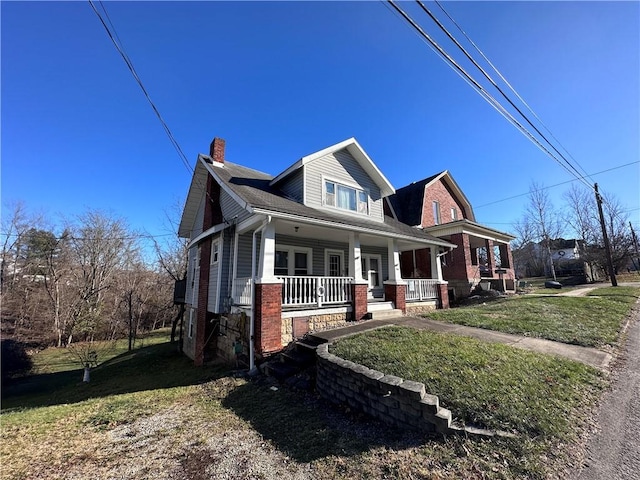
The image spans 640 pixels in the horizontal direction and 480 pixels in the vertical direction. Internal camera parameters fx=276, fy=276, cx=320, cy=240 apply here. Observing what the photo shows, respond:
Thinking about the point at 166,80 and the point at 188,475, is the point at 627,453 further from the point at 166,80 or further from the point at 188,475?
the point at 166,80

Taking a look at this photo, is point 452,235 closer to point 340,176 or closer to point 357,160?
point 357,160

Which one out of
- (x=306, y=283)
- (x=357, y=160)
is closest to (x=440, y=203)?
(x=357, y=160)

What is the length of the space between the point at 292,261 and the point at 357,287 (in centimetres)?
322

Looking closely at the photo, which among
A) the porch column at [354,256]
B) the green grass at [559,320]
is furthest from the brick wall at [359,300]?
the green grass at [559,320]

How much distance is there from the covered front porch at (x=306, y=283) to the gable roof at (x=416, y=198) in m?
5.09

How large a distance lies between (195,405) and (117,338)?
23.4 metres

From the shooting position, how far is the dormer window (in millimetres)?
11200

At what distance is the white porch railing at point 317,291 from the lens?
8.33 meters

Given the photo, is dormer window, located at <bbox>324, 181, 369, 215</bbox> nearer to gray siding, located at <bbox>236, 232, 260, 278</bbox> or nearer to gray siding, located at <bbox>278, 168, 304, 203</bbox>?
gray siding, located at <bbox>278, 168, 304, 203</bbox>

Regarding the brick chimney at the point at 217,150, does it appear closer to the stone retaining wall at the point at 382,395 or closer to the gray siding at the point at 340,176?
the gray siding at the point at 340,176

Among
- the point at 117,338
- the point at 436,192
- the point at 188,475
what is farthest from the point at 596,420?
the point at 117,338

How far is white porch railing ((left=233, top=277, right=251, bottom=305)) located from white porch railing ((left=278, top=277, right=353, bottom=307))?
1.10 metres

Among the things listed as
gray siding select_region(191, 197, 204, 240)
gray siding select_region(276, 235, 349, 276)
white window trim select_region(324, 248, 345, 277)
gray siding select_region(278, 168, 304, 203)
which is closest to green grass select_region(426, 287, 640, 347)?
white window trim select_region(324, 248, 345, 277)

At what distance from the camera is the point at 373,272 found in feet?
47.7
